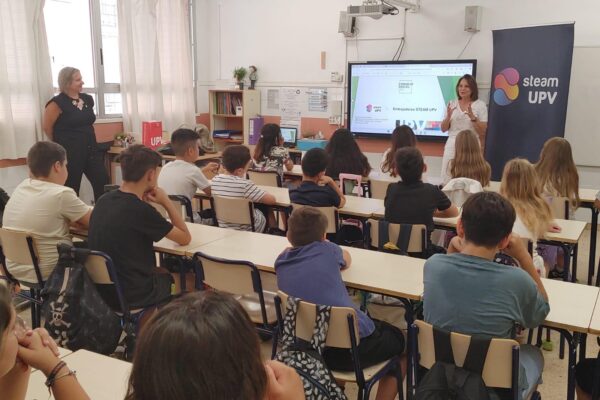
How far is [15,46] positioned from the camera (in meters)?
5.48

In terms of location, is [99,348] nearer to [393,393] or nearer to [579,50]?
[393,393]

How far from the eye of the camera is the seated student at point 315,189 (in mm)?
3902

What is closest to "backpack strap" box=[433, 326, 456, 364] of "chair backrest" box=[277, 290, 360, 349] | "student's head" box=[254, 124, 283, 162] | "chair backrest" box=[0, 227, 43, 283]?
"chair backrest" box=[277, 290, 360, 349]

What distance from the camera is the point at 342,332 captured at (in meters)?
2.08

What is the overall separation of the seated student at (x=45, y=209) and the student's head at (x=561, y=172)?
3401mm

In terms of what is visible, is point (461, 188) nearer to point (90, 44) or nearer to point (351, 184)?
point (351, 184)

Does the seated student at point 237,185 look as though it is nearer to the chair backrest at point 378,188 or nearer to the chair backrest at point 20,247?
the chair backrest at point 378,188

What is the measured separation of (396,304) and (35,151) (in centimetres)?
234

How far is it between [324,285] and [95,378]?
957 millimetres

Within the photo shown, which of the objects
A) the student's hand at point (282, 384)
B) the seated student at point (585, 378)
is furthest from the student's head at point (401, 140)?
the student's hand at point (282, 384)

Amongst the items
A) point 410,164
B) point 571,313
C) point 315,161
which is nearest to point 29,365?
point 571,313

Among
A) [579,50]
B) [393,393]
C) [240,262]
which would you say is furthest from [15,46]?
[579,50]

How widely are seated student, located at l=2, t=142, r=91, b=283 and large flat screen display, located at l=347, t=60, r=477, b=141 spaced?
503cm

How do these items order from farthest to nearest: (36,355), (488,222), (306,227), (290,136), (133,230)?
(290,136) < (133,230) < (306,227) < (488,222) < (36,355)
